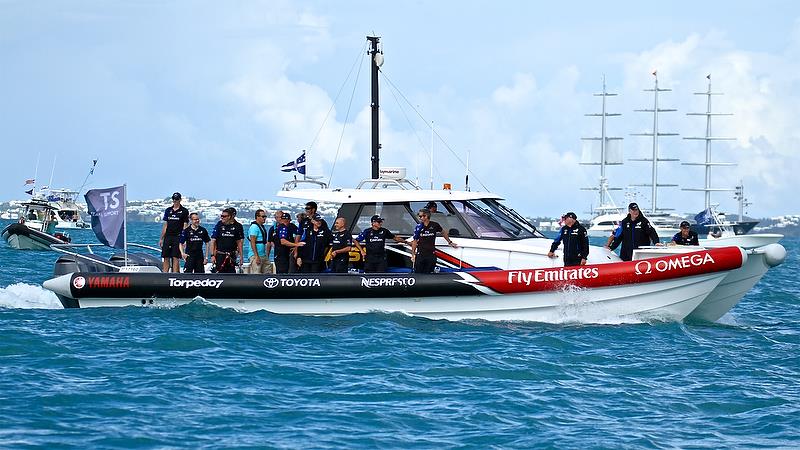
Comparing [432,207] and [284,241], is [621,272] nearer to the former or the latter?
[432,207]

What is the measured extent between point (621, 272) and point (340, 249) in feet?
12.8

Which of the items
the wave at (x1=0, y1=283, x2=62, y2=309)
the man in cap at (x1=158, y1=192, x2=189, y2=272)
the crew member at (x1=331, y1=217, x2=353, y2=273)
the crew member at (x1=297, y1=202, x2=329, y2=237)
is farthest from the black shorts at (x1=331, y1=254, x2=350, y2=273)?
the wave at (x1=0, y1=283, x2=62, y2=309)

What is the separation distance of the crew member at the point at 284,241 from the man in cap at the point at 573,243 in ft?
12.3

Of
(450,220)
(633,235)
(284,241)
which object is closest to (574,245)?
(633,235)

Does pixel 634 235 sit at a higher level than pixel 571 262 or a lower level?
higher

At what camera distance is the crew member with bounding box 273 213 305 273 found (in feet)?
49.6

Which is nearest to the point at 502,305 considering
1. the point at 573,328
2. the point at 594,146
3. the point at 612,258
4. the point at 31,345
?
the point at 573,328

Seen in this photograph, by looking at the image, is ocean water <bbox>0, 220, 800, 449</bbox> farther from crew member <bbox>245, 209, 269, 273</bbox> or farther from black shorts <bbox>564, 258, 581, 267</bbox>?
crew member <bbox>245, 209, 269, 273</bbox>

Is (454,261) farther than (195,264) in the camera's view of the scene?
No

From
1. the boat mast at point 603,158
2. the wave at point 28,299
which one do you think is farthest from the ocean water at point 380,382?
the boat mast at point 603,158

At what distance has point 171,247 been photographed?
15859mm

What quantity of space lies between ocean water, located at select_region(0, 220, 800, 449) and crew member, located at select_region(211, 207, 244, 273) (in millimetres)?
926

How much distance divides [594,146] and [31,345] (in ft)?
327

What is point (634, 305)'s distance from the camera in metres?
14.2
